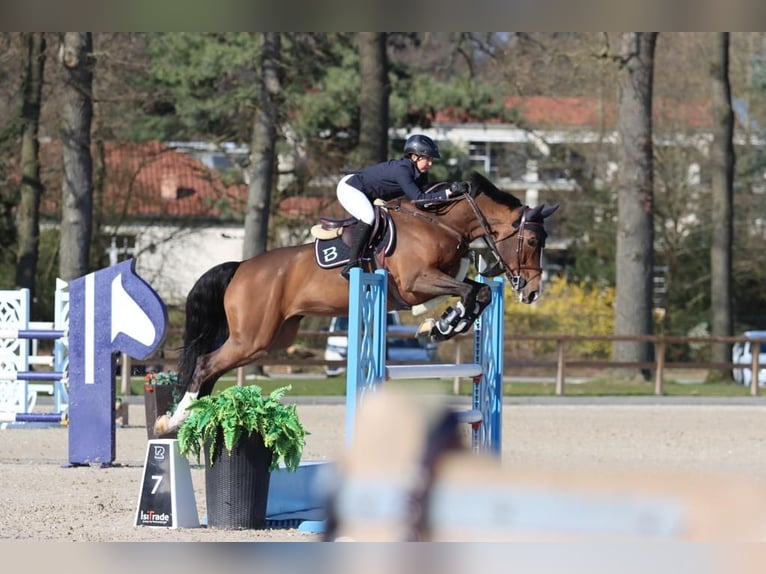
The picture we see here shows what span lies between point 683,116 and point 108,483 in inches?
893

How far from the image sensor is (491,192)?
23.7 ft

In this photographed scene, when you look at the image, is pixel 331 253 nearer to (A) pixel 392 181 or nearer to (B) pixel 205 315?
(A) pixel 392 181

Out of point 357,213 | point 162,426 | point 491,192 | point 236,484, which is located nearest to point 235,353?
point 162,426

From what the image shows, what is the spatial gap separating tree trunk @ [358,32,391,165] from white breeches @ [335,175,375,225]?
1038 centimetres

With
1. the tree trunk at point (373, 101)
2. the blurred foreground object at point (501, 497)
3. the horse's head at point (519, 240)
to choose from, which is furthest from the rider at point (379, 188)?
the tree trunk at point (373, 101)

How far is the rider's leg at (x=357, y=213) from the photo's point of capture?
278 inches

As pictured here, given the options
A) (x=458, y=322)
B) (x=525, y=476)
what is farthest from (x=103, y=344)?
(x=525, y=476)

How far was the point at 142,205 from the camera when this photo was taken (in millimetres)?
Answer: 26281

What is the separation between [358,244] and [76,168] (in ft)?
29.5

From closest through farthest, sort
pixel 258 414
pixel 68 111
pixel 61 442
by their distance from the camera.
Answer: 1. pixel 258 414
2. pixel 61 442
3. pixel 68 111

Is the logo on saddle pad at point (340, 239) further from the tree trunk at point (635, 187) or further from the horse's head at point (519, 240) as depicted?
the tree trunk at point (635, 187)

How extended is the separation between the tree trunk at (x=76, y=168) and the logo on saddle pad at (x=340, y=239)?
840 centimetres

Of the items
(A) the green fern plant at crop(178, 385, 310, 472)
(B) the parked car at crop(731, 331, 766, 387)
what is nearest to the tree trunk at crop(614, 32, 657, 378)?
(B) the parked car at crop(731, 331, 766, 387)

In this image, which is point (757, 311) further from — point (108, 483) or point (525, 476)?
point (525, 476)
